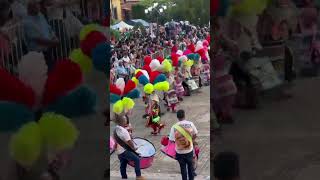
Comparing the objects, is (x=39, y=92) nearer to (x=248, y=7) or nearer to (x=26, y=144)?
(x=26, y=144)

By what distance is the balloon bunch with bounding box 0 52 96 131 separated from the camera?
5.88ft

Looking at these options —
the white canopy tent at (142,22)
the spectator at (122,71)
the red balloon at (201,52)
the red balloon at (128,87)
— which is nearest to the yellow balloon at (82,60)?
the red balloon at (128,87)

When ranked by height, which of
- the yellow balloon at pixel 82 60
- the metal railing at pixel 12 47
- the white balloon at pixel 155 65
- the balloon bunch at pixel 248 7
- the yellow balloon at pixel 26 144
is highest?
the balloon bunch at pixel 248 7

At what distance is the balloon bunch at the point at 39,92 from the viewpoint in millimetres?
1791

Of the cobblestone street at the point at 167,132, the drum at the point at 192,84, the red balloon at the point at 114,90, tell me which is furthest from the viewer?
the drum at the point at 192,84

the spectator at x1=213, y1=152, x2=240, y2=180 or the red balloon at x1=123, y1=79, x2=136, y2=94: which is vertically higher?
the spectator at x1=213, y1=152, x2=240, y2=180

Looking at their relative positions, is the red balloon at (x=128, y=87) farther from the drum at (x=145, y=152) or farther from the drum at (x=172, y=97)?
the drum at (x=172, y=97)

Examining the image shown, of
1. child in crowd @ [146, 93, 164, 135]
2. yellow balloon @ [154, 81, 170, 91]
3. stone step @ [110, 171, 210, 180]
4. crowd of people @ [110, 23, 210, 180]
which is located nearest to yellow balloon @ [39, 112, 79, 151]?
crowd of people @ [110, 23, 210, 180]

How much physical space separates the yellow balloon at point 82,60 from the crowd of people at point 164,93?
69 centimetres

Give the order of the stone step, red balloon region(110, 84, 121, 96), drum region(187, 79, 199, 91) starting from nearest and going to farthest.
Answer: the stone step → red balloon region(110, 84, 121, 96) → drum region(187, 79, 199, 91)

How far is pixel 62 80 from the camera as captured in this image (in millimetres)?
1887

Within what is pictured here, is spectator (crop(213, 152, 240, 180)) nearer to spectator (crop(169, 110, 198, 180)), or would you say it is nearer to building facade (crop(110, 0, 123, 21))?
building facade (crop(110, 0, 123, 21))

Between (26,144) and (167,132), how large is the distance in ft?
17.4

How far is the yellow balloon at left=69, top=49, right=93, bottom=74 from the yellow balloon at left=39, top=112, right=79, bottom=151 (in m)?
0.21
